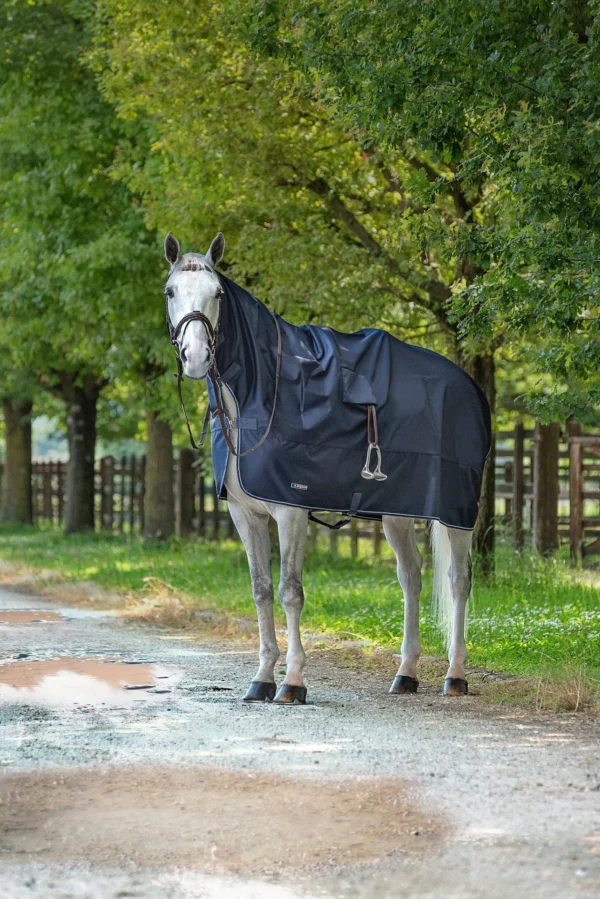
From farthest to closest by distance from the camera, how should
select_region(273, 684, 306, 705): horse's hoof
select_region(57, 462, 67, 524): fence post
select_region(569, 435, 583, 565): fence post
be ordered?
select_region(57, 462, 67, 524): fence post < select_region(569, 435, 583, 565): fence post < select_region(273, 684, 306, 705): horse's hoof

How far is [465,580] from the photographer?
30.1 ft

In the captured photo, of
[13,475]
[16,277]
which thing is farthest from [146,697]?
[13,475]

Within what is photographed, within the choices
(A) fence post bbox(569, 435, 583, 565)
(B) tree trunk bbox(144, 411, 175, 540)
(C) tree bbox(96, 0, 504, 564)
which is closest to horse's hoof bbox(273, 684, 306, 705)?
(C) tree bbox(96, 0, 504, 564)

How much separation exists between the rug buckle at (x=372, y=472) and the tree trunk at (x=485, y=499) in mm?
6641

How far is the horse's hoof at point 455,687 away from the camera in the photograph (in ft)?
28.2

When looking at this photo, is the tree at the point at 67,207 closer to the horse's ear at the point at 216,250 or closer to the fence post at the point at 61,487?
the horse's ear at the point at 216,250

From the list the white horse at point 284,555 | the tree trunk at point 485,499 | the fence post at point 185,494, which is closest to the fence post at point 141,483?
the fence post at point 185,494

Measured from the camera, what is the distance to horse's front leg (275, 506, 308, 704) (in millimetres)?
8047

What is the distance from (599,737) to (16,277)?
1765cm

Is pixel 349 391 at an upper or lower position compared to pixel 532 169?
lower

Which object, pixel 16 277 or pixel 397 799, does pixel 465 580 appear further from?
pixel 16 277

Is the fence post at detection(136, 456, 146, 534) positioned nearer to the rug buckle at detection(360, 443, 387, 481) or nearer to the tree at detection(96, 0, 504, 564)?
the tree at detection(96, 0, 504, 564)

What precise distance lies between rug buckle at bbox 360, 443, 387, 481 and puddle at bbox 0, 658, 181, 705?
1902 mm

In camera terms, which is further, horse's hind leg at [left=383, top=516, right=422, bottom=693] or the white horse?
horse's hind leg at [left=383, top=516, right=422, bottom=693]
